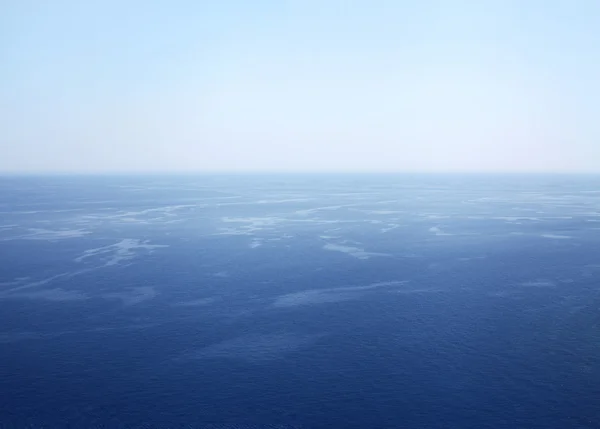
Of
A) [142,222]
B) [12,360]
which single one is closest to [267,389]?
[12,360]

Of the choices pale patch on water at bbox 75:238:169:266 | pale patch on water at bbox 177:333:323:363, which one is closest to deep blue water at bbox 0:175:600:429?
pale patch on water at bbox 177:333:323:363

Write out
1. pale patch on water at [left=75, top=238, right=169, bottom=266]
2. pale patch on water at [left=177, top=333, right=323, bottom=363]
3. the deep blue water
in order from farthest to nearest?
pale patch on water at [left=75, top=238, right=169, bottom=266], pale patch on water at [left=177, top=333, right=323, bottom=363], the deep blue water

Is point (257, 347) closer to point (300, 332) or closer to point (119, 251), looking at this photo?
point (300, 332)

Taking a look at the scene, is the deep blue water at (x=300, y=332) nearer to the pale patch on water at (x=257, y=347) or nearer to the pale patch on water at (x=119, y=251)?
the pale patch on water at (x=257, y=347)

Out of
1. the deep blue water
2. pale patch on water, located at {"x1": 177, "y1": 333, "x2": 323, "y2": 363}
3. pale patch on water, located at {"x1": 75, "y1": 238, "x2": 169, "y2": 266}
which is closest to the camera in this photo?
the deep blue water

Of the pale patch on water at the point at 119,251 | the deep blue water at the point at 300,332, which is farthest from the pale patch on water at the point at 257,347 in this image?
the pale patch on water at the point at 119,251

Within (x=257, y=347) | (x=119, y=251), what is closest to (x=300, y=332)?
(x=257, y=347)

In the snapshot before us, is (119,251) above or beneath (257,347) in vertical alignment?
above

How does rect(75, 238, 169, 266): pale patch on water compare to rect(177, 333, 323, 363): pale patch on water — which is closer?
rect(177, 333, 323, 363): pale patch on water

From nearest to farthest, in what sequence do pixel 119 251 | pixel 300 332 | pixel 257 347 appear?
1. pixel 257 347
2. pixel 300 332
3. pixel 119 251

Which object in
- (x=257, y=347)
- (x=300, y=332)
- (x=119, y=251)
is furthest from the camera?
(x=119, y=251)

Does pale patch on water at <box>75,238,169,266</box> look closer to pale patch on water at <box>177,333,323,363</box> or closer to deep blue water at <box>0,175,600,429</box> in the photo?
deep blue water at <box>0,175,600,429</box>
